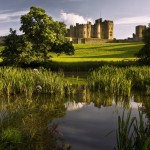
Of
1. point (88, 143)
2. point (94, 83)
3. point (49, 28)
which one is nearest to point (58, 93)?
point (94, 83)

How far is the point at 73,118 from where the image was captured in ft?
39.7

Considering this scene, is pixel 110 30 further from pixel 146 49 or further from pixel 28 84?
pixel 28 84

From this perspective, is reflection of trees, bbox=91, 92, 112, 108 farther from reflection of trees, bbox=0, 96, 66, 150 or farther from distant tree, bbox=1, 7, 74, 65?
distant tree, bbox=1, 7, 74, 65

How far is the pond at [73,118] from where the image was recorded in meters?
8.80

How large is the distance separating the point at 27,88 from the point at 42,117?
17.5ft

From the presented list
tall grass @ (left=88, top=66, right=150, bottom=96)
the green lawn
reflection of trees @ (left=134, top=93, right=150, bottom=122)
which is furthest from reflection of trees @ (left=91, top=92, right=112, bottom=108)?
the green lawn

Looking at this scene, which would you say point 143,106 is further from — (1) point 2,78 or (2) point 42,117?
(1) point 2,78

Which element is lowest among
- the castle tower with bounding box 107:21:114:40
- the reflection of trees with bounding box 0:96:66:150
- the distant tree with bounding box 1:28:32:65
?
the reflection of trees with bounding box 0:96:66:150

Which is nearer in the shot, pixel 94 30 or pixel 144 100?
pixel 144 100

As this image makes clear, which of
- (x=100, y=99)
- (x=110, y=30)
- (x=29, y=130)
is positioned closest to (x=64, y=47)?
(x=100, y=99)

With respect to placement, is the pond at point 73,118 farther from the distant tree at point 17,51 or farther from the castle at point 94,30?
the castle at point 94,30

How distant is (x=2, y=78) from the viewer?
671 inches

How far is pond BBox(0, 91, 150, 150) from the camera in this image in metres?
8.80

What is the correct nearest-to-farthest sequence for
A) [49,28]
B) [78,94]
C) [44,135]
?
[44,135] → [78,94] → [49,28]
